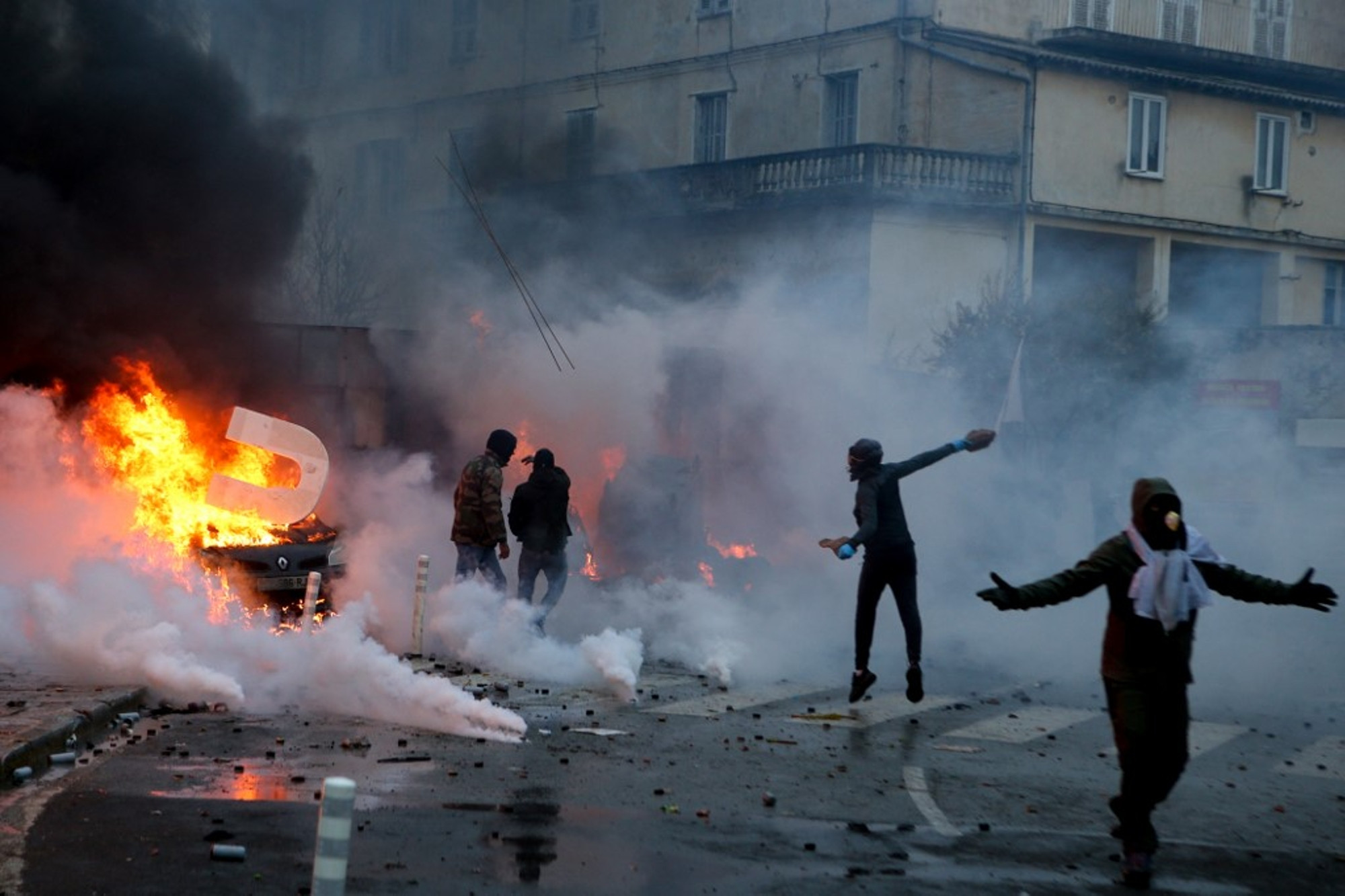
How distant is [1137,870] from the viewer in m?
6.82

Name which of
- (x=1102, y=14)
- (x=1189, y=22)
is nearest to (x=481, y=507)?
(x=1102, y=14)

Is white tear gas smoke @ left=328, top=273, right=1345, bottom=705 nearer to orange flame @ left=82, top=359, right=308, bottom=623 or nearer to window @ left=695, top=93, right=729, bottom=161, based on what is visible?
orange flame @ left=82, top=359, right=308, bottom=623

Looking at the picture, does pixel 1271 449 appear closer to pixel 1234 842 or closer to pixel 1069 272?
pixel 1069 272

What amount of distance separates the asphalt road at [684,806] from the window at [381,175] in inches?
886

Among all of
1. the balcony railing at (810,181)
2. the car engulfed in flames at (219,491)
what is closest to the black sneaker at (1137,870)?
the car engulfed in flames at (219,491)

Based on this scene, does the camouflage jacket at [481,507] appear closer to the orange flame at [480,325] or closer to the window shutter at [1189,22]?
the orange flame at [480,325]

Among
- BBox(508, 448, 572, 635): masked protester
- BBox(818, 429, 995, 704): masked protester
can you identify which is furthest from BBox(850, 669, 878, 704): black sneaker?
BBox(508, 448, 572, 635): masked protester

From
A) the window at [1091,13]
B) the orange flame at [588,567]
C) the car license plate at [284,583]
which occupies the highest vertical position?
the window at [1091,13]

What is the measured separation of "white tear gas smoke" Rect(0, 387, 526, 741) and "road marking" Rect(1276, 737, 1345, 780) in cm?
445

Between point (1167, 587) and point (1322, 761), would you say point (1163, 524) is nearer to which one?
point (1167, 587)

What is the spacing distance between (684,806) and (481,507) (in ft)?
22.8

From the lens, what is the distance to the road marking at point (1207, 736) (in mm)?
10422

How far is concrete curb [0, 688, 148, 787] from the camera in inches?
328

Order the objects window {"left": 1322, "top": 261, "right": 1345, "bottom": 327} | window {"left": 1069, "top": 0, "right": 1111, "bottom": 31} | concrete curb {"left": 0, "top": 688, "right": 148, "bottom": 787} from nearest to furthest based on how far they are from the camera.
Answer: concrete curb {"left": 0, "top": 688, "right": 148, "bottom": 787} → window {"left": 1069, "top": 0, "right": 1111, "bottom": 31} → window {"left": 1322, "top": 261, "right": 1345, "bottom": 327}
